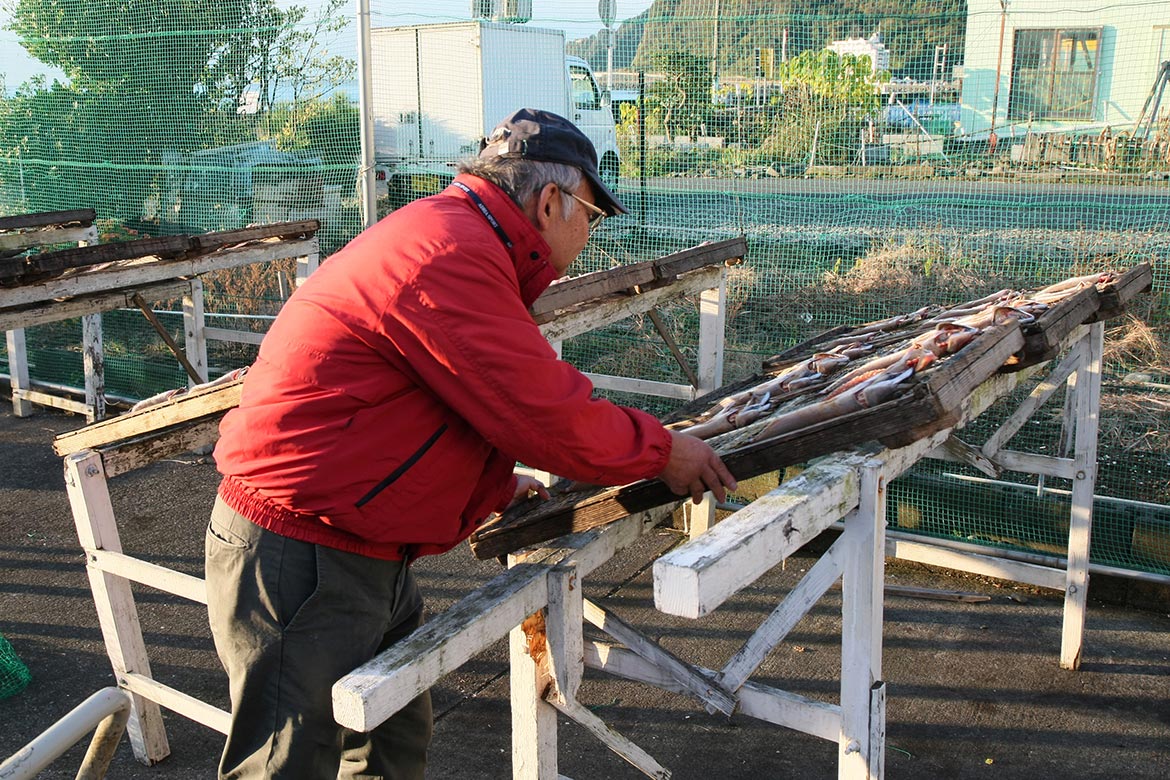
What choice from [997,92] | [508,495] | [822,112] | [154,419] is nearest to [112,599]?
[154,419]

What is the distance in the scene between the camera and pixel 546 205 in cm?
228

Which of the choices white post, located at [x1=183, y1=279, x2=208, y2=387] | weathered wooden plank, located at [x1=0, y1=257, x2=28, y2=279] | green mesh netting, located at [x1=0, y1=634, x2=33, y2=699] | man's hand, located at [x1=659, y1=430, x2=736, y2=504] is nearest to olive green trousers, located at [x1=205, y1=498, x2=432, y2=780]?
man's hand, located at [x1=659, y1=430, x2=736, y2=504]

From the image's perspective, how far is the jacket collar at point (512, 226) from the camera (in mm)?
2219

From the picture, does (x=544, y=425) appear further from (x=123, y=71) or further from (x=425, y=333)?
(x=123, y=71)

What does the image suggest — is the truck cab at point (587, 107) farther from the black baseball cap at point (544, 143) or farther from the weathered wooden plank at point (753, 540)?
the weathered wooden plank at point (753, 540)

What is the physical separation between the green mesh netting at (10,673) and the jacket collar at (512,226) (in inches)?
123

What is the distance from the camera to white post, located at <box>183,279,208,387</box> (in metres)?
6.93

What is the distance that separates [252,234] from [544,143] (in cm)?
427

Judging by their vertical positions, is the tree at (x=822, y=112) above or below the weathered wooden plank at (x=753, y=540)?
above

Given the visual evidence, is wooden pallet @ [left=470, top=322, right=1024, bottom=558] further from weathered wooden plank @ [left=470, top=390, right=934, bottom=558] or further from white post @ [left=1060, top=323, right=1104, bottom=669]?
white post @ [left=1060, top=323, right=1104, bottom=669]


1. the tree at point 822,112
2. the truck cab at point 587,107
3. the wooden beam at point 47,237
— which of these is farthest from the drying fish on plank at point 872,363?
the truck cab at point 587,107

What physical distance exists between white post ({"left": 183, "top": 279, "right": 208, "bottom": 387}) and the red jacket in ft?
16.4

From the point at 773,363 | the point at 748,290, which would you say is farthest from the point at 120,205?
the point at 773,363

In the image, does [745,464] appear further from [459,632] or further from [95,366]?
[95,366]
